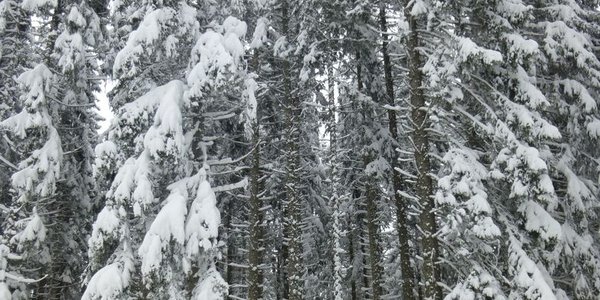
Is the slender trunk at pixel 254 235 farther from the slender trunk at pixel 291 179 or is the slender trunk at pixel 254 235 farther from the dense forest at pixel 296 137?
the slender trunk at pixel 291 179

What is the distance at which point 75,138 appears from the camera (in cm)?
1795

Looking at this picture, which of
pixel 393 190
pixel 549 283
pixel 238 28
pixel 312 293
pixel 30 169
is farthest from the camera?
pixel 312 293

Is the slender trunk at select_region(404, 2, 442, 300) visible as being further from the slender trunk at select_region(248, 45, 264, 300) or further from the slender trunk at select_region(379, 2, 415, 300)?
the slender trunk at select_region(248, 45, 264, 300)

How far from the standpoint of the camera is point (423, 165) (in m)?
11.8

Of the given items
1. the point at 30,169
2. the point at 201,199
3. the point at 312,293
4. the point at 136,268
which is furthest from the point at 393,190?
the point at 312,293

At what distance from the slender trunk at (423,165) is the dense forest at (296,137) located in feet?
0.13

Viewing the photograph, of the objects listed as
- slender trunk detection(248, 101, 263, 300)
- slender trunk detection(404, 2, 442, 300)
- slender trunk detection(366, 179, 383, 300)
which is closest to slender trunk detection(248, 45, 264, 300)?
slender trunk detection(248, 101, 263, 300)

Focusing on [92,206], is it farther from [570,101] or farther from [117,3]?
[570,101]

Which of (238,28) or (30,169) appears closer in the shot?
(238,28)

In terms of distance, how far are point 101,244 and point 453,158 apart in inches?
334

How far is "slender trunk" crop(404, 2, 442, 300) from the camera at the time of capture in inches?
443

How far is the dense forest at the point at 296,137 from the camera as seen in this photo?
11.1 m

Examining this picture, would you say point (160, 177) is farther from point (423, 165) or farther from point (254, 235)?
point (423, 165)

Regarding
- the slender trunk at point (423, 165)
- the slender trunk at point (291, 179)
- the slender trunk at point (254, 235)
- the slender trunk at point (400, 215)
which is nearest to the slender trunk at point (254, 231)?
the slender trunk at point (254, 235)
